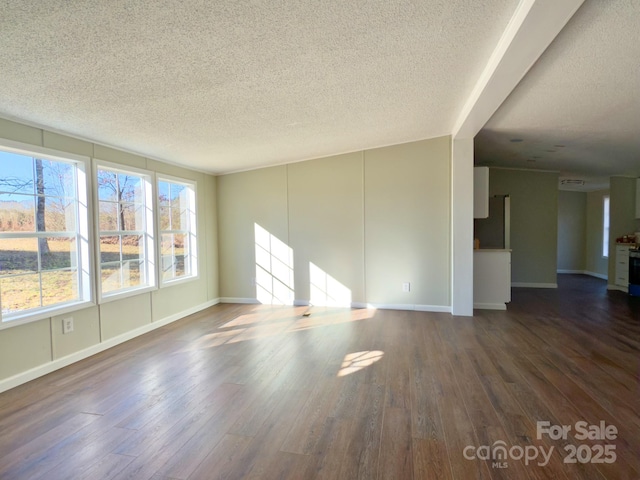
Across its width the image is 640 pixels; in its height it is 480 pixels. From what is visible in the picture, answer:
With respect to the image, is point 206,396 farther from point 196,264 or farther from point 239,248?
point 239,248

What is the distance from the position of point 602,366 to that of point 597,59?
104 inches

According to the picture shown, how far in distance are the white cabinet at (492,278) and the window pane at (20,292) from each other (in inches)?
218

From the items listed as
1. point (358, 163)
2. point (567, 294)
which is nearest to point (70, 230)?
point (358, 163)

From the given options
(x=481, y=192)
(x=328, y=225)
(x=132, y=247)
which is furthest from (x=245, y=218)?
(x=481, y=192)

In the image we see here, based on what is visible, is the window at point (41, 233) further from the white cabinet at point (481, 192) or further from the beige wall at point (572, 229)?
the beige wall at point (572, 229)

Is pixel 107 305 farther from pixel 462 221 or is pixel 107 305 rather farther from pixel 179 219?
pixel 462 221

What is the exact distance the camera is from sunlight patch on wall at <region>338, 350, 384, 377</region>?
304 cm

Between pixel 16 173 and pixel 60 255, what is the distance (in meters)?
0.86

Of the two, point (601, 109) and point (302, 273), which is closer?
point (601, 109)

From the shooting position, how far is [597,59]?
97.5 inches

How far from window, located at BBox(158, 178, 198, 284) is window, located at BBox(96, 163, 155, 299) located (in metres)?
0.24

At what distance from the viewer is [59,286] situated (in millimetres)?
3346

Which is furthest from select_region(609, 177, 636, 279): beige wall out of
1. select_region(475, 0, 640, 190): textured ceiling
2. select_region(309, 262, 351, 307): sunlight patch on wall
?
select_region(309, 262, 351, 307): sunlight patch on wall

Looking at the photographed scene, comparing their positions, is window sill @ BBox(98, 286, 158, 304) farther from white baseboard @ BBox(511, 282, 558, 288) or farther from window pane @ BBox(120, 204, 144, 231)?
white baseboard @ BBox(511, 282, 558, 288)
